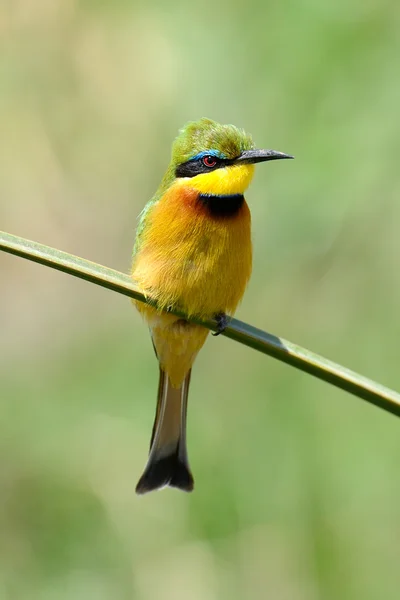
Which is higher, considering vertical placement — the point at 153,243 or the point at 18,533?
the point at 153,243

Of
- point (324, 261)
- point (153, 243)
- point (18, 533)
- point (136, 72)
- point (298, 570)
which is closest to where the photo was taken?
point (153, 243)

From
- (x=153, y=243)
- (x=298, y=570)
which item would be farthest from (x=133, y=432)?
(x=153, y=243)

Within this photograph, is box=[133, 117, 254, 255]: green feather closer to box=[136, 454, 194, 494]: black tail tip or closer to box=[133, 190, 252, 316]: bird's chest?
box=[133, 190, 252, 316]: bird's chest

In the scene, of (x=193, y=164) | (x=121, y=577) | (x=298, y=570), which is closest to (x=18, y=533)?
(x=121, y=577)

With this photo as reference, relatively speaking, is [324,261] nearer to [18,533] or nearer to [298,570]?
[298,570]

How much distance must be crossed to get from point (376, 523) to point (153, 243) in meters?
1.49

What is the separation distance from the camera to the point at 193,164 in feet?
9.73

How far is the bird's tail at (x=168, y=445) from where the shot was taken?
3.21m

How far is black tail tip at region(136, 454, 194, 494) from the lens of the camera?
10.5 feet

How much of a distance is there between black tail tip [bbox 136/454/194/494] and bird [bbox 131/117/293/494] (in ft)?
1.54

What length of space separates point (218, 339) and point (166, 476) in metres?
1.21

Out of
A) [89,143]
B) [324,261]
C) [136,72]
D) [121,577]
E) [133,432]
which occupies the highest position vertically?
[136,72]

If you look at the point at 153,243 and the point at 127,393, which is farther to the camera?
the point at 127,393

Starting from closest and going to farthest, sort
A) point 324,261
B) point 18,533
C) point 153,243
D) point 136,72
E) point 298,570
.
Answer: point 153,243 < point 298,570 < point 18,533 < point 324,261 < point 136,72
